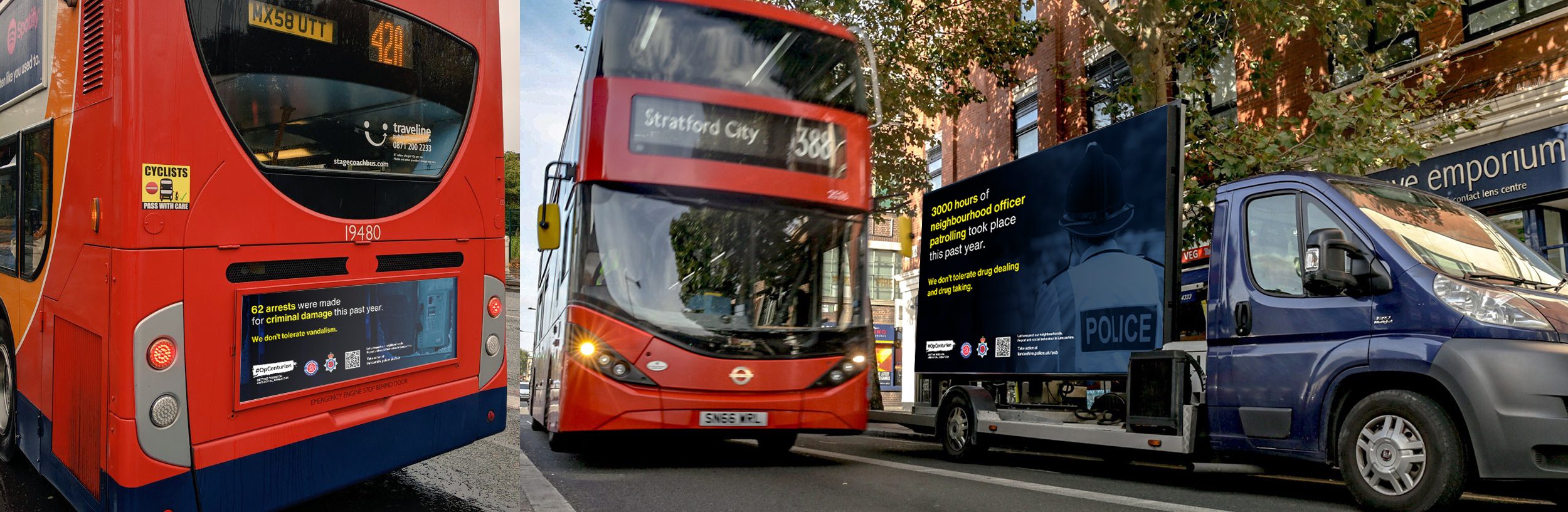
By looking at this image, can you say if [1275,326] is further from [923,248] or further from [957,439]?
[923,248]

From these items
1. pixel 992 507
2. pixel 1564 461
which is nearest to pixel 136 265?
pixel 992 507

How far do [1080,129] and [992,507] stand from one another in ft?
51.2

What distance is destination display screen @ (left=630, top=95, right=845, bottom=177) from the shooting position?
8844 millimetres

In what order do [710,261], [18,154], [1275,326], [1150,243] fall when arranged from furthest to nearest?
1. [710,261]
2. [1150,243]
3. [1275,326]
4. [18,154]

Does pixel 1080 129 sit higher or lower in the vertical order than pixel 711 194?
higher

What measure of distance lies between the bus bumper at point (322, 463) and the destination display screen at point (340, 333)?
30cm

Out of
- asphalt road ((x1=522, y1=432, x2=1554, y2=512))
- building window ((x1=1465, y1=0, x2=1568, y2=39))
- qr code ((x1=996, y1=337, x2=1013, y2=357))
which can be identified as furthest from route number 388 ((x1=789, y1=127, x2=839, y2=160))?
building window ((x1=1465, y1=0, x2=1568, y2=39))

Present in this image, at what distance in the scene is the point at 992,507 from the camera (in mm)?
6422

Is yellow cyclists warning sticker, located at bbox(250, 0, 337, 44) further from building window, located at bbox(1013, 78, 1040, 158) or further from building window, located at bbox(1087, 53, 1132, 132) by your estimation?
building window, located at bbox(1013, 78, 1040, 158)

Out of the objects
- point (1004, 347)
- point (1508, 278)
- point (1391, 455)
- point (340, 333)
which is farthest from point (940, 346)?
point (340, 333)

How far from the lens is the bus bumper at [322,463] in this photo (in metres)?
4.99

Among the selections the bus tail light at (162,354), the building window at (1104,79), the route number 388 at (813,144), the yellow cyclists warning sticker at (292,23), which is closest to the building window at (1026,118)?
the building window at (1104,79)

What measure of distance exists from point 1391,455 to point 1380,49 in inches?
382

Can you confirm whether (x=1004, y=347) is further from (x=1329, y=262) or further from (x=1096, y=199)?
(x=1329, y=262)
